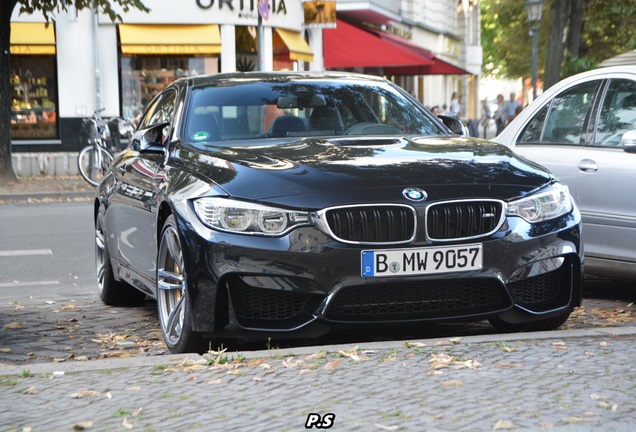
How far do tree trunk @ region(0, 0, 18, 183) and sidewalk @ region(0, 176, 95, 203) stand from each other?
1.02ft

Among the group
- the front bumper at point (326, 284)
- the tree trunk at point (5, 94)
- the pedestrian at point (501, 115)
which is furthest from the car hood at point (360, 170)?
the pedestrian at point (501, 115)

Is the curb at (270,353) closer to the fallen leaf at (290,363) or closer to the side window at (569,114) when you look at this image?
the fallen leaf at (290,363)

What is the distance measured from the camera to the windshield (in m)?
7.20

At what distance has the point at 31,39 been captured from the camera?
27.6 m

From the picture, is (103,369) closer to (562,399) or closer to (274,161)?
(274,161)

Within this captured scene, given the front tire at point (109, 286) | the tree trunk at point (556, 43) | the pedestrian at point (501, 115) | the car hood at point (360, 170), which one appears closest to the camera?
the car hood at point (360, 170)

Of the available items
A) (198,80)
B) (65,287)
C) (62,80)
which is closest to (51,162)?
(62,80)

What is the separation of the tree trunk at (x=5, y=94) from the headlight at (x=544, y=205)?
1634 centimetres

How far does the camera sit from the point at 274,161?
6281 millimetres

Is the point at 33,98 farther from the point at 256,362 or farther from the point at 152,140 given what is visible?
the point at 256,362

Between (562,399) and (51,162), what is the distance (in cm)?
2217

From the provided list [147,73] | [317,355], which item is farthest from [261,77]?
[147,73]

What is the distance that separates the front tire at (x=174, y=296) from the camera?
6.05 meters

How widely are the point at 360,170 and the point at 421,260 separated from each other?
21.6 inches
